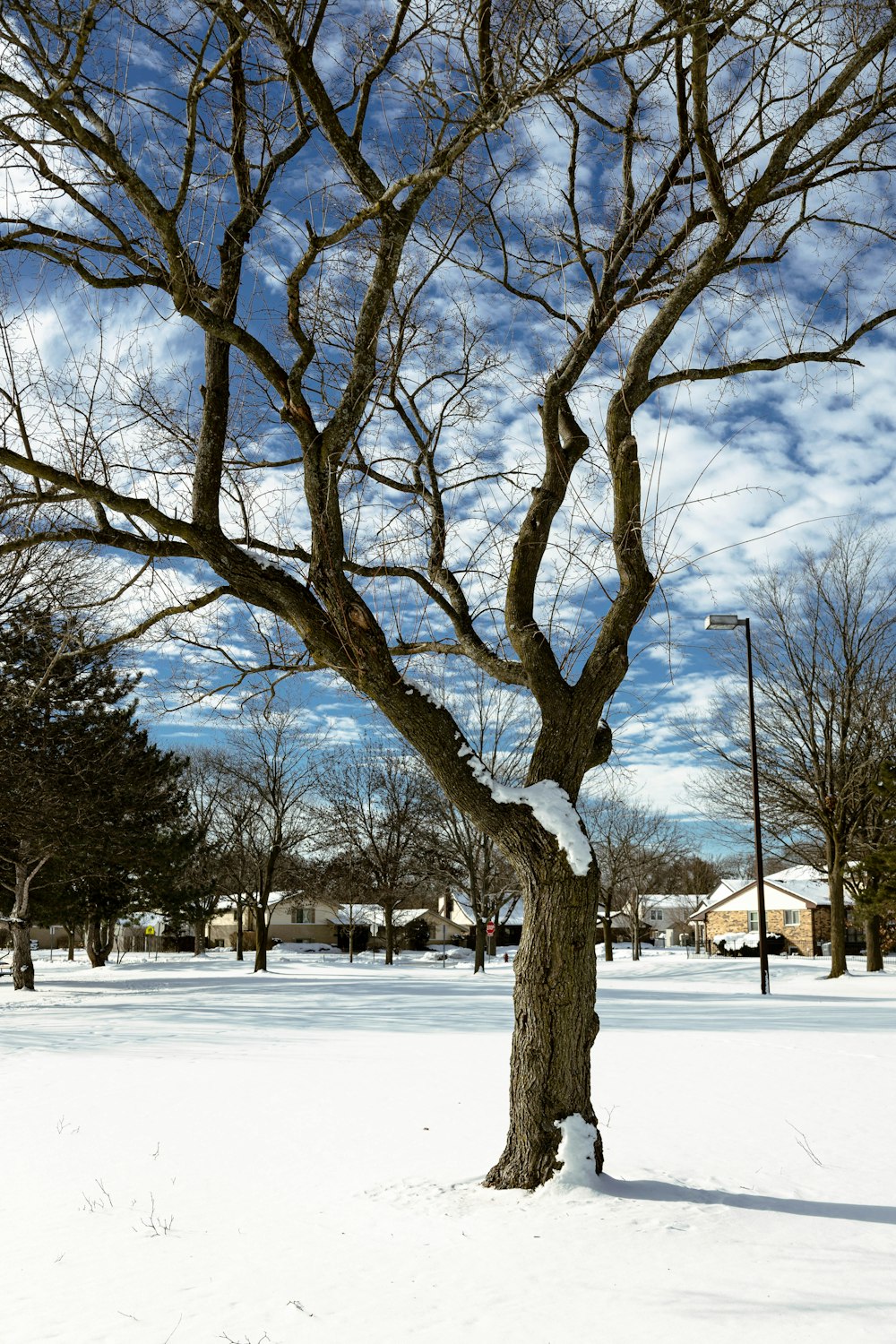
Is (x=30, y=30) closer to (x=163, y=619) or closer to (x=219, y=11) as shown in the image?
(x=219, y=11)

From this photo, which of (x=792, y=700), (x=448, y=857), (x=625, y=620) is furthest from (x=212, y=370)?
(x=448, y=857)

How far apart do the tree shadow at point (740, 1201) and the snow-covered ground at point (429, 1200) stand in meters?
0.02

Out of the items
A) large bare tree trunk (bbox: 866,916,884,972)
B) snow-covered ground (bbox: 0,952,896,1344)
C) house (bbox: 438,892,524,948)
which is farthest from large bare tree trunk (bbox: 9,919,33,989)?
house (bbox: 438,892,524,948)

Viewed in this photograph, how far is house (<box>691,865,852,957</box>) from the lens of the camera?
52.4 metres

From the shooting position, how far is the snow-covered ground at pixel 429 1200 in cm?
383

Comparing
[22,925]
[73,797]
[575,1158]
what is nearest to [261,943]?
[22,925]

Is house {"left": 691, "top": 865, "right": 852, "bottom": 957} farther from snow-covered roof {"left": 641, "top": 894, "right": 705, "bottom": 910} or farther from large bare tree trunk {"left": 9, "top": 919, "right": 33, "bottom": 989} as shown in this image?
large bare tree trunk {"left": 9, "top": 919, "right": 33, "bottom": 989}

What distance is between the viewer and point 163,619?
6887 mm

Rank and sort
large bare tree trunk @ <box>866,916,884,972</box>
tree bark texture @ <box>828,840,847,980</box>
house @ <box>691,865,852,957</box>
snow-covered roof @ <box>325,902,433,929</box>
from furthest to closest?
1. snow-covered roof @ <box>325,902,433,929</box>
2. house @ <box>691,865,852,957</box>
3. large bare tree trunk @ <box>866,916,884,972</box>
4. tree bark texture @ <box>828,840,847,980</box>

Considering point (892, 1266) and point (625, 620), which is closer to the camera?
point (892, 1266)

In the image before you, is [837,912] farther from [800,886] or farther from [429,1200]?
[800,886]

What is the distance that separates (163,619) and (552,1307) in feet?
15.8

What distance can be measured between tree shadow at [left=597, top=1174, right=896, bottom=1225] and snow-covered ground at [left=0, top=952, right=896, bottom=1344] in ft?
0.08

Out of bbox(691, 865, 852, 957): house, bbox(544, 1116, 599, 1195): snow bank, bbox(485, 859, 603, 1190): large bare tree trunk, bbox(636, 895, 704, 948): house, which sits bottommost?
bbox(636, 895, 704, 948): house
